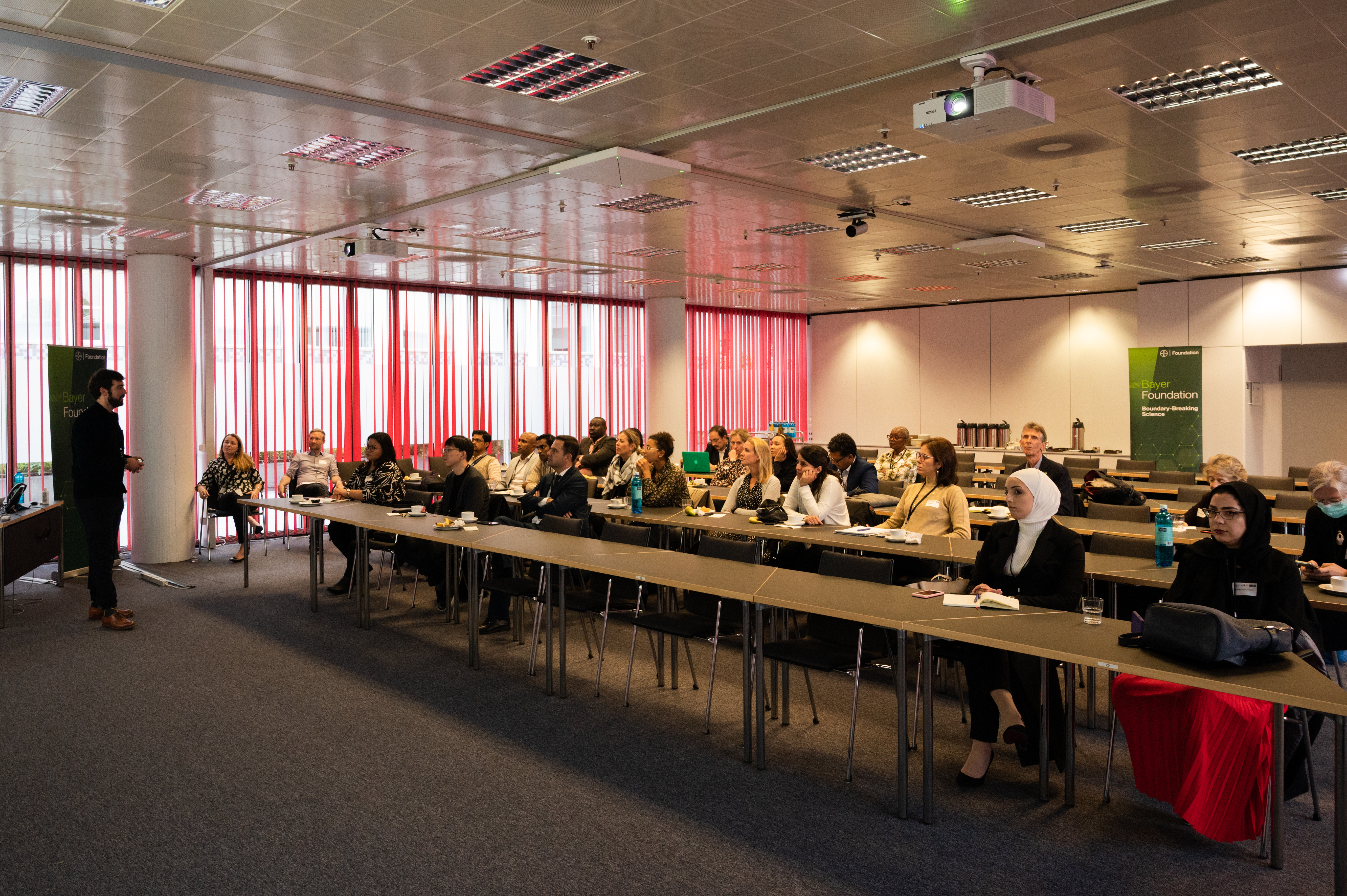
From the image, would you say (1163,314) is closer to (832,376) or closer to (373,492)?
(832,376)

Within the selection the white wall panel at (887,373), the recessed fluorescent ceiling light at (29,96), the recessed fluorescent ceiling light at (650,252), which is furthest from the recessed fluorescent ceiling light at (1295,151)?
the white wall panel at (887,373)

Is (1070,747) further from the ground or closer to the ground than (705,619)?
closer to the ground

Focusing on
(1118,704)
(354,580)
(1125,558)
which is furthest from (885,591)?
(354,580)

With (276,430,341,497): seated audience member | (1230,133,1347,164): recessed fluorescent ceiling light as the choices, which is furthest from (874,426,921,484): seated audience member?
(276,430,341,497): seated audience member

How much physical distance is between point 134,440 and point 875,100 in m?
8.63

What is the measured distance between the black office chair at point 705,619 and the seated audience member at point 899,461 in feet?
13.5

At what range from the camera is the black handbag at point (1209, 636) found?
308 centimetres

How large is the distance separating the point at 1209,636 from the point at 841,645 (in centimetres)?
185

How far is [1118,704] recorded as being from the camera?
158 inches

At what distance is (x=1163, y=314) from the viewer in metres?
14.0

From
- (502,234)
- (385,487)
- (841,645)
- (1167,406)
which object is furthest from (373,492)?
(1167,406)

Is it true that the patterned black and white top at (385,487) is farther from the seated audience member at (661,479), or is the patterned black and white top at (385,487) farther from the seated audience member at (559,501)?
the seated audience member at (661,479)

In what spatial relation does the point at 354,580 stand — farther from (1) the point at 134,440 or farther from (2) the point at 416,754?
(2) the point at 416,754

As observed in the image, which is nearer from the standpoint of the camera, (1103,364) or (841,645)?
(841,645)
